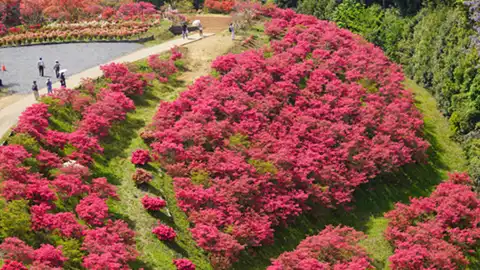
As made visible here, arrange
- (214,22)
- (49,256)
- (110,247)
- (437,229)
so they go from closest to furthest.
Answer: (49,256)
(110,247)
(437,229)
(214,22)

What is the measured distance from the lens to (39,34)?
61.4 metres

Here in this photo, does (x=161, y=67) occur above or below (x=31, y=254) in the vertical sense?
above

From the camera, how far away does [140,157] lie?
3784cm

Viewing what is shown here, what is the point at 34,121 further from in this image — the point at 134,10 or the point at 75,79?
the point at 134,10

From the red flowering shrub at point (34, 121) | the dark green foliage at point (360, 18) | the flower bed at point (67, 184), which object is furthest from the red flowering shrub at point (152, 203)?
the dark green foliage at point (360, 18)

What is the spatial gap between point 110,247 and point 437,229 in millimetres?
21001

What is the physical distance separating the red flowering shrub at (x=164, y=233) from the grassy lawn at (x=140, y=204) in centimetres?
30

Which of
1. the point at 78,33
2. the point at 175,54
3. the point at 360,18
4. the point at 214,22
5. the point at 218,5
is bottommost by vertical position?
the point at 175,54

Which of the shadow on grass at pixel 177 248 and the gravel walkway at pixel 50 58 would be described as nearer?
the shadow on grass at pixel 177 248

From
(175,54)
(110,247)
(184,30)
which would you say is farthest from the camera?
(184,30)

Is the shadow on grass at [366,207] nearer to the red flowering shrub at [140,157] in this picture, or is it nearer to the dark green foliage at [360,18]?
the red flowering shrub at [140,157]

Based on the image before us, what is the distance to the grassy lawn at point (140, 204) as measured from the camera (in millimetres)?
31844

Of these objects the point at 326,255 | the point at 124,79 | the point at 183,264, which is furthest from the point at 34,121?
the point at 326,255

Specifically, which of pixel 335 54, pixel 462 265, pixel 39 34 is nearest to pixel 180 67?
pixel 335 54
